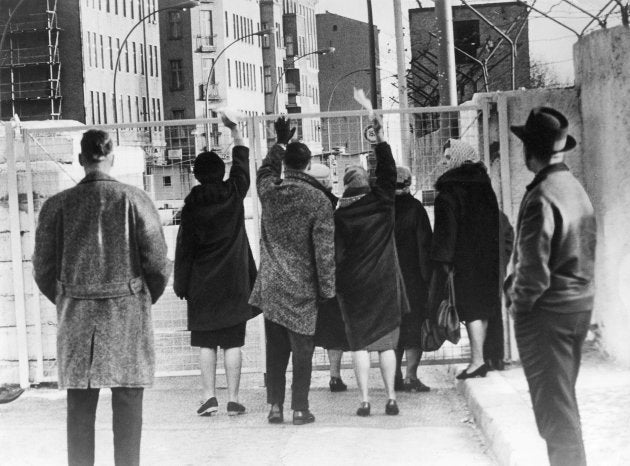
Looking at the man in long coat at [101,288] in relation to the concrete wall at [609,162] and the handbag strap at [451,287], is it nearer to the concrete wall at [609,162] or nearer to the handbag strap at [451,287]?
the handbag strap at [451,287]

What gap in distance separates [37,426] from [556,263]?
4.92 m

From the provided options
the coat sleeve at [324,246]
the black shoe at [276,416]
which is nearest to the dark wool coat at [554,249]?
the coat sleeve at [324,246]

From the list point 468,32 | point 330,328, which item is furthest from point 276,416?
point 468,32

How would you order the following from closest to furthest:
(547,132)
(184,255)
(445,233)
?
(547,132), (184,255), (445,233)

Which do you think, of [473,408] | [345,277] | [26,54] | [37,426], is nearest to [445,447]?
[473,408]

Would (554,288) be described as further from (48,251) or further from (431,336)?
(431,336)

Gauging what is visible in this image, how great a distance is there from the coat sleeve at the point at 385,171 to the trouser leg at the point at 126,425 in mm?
3127

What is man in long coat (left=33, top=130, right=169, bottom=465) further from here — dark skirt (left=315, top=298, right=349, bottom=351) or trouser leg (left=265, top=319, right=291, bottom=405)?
dark skirt (left=315, top=298, right=349, bottom=351)

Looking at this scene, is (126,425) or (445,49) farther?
(445,49)

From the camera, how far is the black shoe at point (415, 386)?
33.8ft

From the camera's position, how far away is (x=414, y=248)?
9938mm

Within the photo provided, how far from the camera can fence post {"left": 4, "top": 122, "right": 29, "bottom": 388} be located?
1108 centimetres

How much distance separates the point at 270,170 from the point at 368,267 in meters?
0.97

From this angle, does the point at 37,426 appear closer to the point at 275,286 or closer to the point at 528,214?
the point at 275,286
